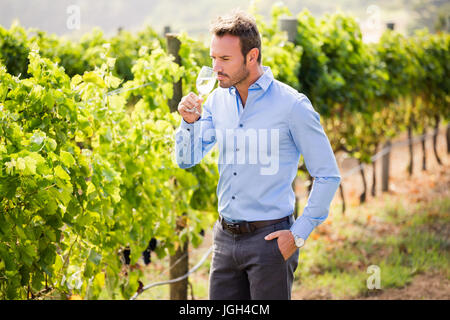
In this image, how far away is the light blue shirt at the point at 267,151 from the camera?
2584mm

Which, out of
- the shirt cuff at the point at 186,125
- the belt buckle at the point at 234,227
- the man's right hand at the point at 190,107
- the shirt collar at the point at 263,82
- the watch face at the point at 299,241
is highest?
the shirt collar at the point at 263,82

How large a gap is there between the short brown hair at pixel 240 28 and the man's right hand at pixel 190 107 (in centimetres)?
28

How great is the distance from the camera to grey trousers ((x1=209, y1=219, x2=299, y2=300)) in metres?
2.62

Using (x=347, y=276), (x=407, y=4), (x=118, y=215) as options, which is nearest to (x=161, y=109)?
(x=118, y=215)

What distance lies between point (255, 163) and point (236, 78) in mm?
368

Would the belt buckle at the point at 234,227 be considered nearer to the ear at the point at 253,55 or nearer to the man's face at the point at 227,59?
the man's face at the point at 227,59

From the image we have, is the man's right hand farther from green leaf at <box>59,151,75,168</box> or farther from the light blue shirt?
green leaf at <box>59,151,75,168</box>

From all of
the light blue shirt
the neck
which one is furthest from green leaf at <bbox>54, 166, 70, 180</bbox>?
the neck

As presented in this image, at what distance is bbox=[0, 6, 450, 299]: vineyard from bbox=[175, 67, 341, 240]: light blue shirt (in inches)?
22.8

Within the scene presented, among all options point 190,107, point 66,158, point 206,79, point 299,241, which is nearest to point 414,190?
point 299,241

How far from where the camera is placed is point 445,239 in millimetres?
6402

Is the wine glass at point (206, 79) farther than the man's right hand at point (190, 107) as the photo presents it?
Yes

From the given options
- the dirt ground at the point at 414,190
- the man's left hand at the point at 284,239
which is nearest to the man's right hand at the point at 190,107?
the man's left hand at the point at 284,239

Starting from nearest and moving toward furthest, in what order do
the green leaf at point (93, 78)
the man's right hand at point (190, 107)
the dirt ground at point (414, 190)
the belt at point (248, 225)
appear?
the man's right hand at point (190, 107) → the belt at point (248, 225) → the green leaf at point (93, 78) → the dirt ground at point (414, 190)
